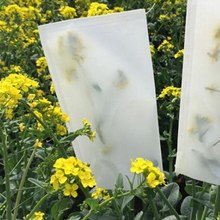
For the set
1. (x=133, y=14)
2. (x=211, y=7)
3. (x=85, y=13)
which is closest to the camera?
(x=211, y=7)

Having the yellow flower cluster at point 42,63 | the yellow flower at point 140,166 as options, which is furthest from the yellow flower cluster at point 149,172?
the yellow flower cluster at point 42,63

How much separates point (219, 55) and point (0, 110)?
1.52ft

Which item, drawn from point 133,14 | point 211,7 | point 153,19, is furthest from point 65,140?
point 153,19

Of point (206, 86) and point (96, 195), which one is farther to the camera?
point (96, 195)

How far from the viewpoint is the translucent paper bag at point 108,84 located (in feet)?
3.86

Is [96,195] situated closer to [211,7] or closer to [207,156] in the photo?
[207,156]

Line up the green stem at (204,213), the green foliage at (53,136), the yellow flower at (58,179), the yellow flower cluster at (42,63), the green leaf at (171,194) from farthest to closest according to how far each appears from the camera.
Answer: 1. the yellow flower cluster at (42,63)
2. the green leaf at (171,194)
3. the green stem at (204,213)
4. the green foliage at (53,136)
5. the yellow flower at (58,179)

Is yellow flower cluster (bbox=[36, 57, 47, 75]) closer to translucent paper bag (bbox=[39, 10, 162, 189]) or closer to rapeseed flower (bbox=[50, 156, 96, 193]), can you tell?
translucent paper bag (bbox=[39, 10, 162, 189])

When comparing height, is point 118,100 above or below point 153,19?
above

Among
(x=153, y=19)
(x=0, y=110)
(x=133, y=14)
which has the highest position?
(x=133, y=14)

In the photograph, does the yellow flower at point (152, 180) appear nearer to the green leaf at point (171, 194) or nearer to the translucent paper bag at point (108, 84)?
the translucent paper bag at point (108, 84)

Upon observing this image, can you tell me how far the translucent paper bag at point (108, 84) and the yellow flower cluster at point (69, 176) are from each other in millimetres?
261

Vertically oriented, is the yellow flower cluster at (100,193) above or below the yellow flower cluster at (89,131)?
below

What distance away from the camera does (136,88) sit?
1.20 m
